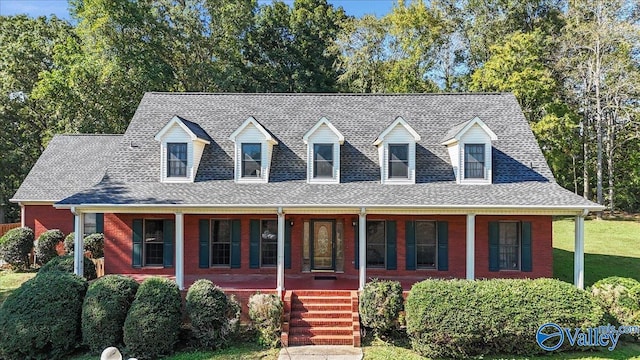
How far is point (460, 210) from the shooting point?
12.9 m

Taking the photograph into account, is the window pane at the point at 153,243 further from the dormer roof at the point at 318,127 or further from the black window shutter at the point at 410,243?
the black window shutter at the point at 410,243

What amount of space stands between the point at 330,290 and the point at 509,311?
5.19 metres

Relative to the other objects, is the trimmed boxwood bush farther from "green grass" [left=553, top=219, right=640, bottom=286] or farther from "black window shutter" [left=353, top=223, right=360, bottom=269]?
"green grass" [left=553, top=219, right=640, bottom=286]

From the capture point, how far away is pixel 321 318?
11.9 m

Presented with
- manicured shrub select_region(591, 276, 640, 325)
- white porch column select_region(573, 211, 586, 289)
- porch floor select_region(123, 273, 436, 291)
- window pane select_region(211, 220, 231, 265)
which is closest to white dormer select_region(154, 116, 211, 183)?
window pane select_region(211, 220, 231, 265)

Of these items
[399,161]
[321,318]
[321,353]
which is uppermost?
[399,161]

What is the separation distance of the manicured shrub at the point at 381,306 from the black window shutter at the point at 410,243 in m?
3.22

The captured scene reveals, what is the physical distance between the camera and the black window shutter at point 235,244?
14961 mm

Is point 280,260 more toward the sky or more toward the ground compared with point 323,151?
more toward the ground

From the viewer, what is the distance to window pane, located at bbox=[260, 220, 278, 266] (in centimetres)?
1513

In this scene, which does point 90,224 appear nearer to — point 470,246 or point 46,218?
point 46,218

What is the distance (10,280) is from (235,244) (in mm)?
10225

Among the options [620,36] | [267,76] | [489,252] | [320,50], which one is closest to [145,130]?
[489,252]

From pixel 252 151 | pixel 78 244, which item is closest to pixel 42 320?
pixel 78 244
